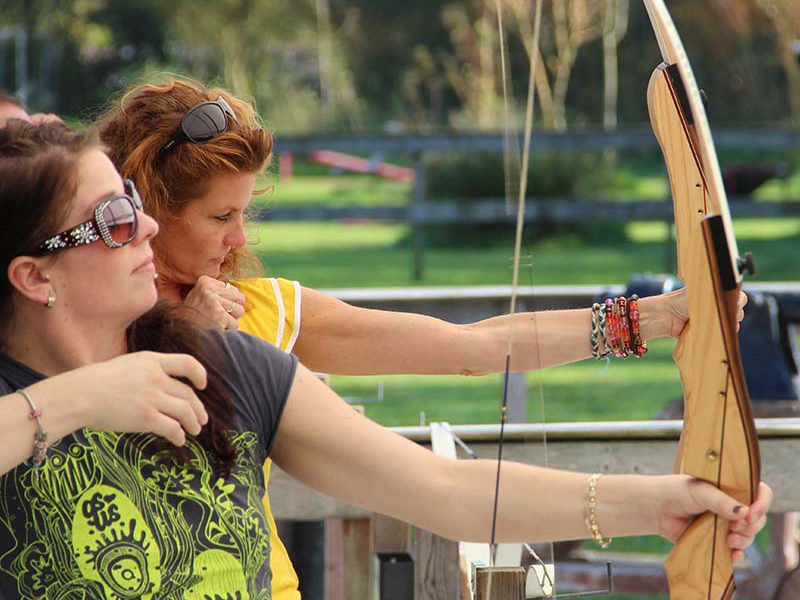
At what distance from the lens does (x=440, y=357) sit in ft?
7.41

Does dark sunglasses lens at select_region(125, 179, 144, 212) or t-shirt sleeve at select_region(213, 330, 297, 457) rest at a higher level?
dark sunglasses lens at select_region(125, 179, 144, 212)

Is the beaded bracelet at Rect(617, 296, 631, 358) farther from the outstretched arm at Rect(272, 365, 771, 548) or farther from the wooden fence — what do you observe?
the wooden fence

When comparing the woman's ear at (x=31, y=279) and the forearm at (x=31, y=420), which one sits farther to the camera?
the woman's ear at (x=31, y=279)

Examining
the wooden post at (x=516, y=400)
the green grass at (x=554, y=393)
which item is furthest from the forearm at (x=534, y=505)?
the green grass at (x=554, y=393)

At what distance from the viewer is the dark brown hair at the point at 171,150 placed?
2111 millimetres

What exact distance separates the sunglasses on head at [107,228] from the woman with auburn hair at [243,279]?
353mm

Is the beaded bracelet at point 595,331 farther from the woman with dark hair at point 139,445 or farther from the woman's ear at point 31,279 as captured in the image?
the woman's ear at point 31,279

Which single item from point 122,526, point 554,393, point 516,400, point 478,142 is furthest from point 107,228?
point 478,142

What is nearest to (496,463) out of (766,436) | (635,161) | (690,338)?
(690,338)

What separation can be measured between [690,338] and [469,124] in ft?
48.7

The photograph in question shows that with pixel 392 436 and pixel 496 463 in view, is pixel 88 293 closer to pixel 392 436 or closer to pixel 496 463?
pixel 392 436

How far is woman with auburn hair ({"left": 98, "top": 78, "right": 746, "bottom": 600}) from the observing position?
2109 mm

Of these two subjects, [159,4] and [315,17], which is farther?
[315,17]

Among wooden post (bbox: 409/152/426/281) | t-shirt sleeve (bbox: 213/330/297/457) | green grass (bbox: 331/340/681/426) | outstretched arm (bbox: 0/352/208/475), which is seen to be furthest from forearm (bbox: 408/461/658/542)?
wooden post (bbox: 409/152/426/281)
